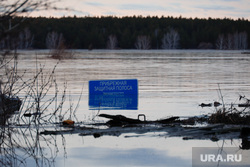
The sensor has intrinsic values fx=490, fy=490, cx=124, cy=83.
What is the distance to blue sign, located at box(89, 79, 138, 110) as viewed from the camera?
12.4 m

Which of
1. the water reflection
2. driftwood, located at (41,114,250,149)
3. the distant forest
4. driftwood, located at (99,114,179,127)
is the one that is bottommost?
driftwood, located at (41,114,250,149)

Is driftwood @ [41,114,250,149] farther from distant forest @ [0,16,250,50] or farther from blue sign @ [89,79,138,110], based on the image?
distant forest @ [0,16,250,50]

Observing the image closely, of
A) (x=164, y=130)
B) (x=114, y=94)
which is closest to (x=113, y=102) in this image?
(x=114, y=94)

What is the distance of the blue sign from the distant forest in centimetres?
11757

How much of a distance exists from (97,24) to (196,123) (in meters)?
155

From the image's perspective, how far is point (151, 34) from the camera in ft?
507

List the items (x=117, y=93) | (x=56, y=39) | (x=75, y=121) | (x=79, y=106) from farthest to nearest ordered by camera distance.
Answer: (x=56, y=39) < (x=117, y=93) < (x=79, y=106) < (x=75, y=121)

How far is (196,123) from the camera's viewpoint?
9195mm

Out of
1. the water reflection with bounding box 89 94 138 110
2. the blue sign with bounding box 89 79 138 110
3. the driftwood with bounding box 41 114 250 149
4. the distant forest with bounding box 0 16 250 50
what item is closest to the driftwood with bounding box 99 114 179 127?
the driftwood with bounding box 41 114 250 149

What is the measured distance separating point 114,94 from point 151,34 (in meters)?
141

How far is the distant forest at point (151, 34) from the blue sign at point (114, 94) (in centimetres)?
11757

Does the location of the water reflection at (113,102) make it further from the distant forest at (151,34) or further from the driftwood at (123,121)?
the distant forest at (151,34)

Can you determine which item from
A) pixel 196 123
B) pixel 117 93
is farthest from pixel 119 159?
pixel 117 93

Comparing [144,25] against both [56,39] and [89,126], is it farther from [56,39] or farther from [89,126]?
[89,126]
